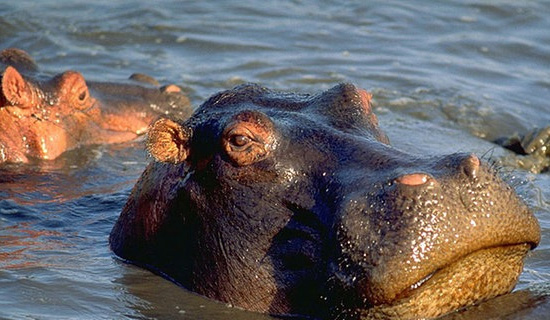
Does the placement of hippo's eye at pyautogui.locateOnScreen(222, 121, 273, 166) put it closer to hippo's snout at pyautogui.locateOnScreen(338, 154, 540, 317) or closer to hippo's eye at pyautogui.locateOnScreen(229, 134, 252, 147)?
hippo's eye at pyautogui.locateOnScreen(229, 134, 252, 147)

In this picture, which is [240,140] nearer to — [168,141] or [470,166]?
[168,141]

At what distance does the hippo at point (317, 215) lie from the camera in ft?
15.6

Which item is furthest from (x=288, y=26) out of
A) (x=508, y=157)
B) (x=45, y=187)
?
(x=45, y=187)

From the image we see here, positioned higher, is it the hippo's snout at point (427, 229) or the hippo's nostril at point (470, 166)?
the hippo's nostril at point (470, 166)

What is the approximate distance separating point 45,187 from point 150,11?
7.01 metres

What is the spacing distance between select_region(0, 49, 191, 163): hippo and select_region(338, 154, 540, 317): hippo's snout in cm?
540

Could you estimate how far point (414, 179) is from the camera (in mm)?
4773

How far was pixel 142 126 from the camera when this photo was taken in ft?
35.2

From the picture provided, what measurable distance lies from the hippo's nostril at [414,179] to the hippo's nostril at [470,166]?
182mm

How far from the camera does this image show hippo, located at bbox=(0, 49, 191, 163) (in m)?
9.70

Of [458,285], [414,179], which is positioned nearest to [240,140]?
[414,179]

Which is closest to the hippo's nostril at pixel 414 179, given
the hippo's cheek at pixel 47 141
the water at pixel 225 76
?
the water at pixel 225 76

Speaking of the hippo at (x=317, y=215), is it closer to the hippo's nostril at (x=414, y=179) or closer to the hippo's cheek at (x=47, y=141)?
the hippo's nostril at (x=414, y=179)

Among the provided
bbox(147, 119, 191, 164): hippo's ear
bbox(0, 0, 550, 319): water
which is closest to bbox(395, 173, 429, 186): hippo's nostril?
bbox(0, 0, 550, 319): water
